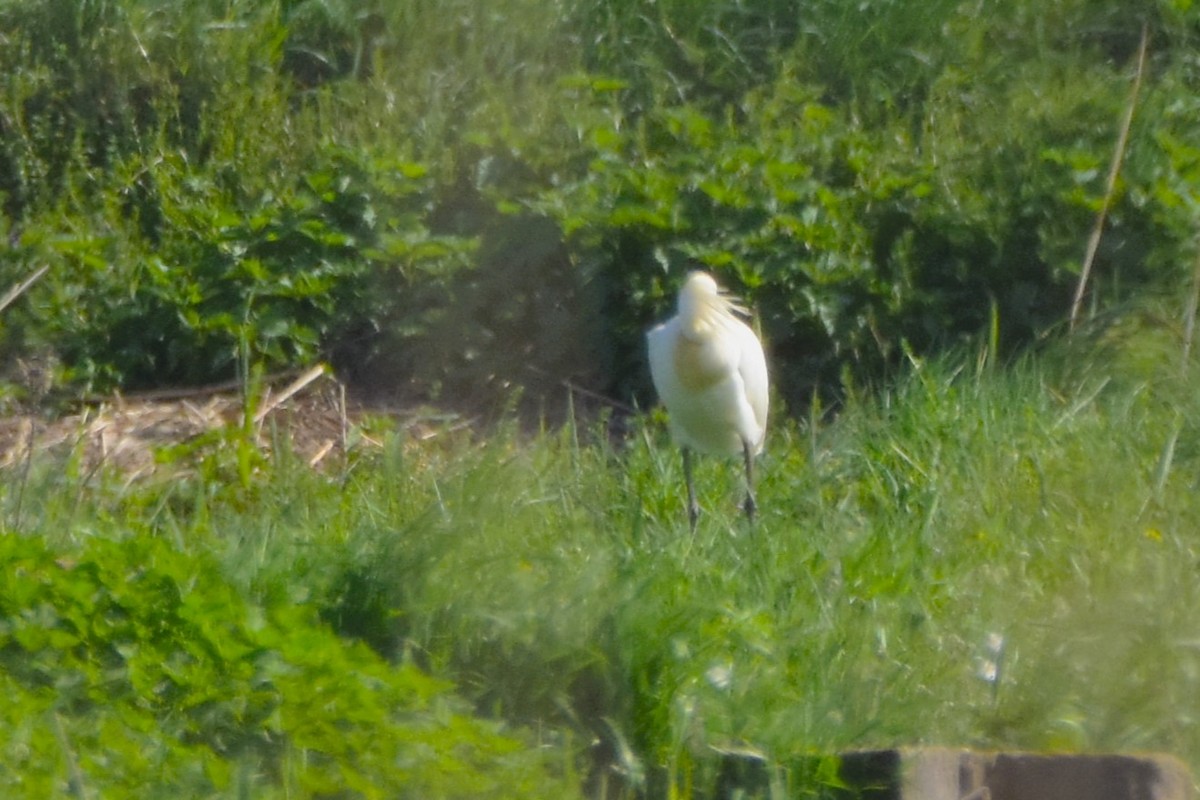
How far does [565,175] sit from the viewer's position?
8297 millimetres

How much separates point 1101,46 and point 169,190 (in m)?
4.68

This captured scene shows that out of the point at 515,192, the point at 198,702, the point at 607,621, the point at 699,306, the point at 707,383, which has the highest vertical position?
the point at 515,192

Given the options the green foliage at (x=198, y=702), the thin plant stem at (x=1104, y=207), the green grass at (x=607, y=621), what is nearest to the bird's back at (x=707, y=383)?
the green grass at (x=607, y=621)

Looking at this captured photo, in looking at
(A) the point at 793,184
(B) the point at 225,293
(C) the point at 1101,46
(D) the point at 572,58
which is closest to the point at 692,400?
(A) the point at 793,184

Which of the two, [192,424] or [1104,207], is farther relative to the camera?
[1104,207]

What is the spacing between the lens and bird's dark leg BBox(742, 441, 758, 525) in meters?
6.22

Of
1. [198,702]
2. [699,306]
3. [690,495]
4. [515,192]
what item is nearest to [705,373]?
[699,306]

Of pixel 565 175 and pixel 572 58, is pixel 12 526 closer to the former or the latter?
pixel 565 175

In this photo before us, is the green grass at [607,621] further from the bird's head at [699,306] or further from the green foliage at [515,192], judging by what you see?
the green foliage at [515,192]

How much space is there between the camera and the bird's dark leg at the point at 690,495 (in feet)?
19.9

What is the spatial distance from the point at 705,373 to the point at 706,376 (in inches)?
0.5

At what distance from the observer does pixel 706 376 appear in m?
6.89

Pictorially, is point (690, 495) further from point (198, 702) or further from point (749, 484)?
point (198, 702)

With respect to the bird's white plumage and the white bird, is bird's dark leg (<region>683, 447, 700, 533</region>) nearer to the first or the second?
the white bird
